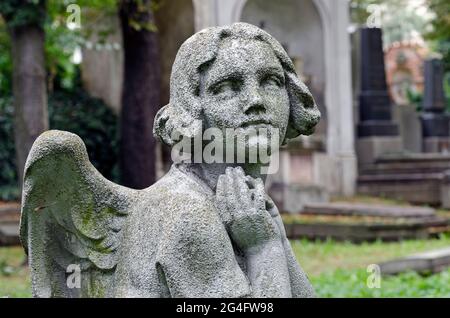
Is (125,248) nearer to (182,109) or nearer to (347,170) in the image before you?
(182,109)

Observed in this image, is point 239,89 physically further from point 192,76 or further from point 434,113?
point 434,113

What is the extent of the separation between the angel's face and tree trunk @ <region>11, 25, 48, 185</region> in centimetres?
703

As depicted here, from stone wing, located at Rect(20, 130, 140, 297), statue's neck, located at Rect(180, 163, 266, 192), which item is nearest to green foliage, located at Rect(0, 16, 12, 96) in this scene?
stone wing, located at Rect(20, 130, 140, 297)

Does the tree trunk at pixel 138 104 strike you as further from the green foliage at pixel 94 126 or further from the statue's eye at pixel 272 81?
the statue's eye at pixel 272 81

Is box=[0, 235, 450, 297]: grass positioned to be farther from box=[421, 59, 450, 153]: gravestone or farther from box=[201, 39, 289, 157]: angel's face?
box=[421, 59, 450, 153]: gravestone

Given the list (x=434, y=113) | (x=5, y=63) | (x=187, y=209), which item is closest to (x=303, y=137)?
(x=5, y=63)

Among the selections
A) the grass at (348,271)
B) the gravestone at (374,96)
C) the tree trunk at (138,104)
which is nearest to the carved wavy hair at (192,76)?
the grass at (348,271)

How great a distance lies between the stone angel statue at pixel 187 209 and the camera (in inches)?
138

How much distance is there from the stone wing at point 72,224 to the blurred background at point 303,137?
4066 millimetres

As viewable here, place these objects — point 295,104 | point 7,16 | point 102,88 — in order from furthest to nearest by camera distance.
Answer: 1. point 102,88
2. point 7,16
3. point 295,104

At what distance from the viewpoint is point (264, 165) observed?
3.87 meters

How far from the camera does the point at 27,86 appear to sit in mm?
10531

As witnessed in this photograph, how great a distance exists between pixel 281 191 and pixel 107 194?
11428 mm
